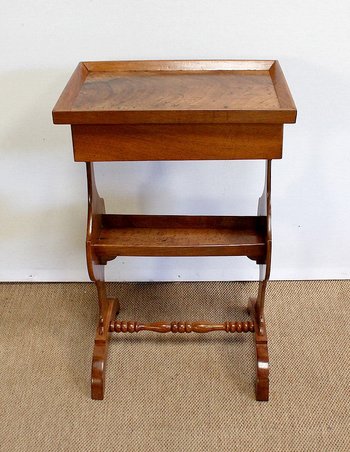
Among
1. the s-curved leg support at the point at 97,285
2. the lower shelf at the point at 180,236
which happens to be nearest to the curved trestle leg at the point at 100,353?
the s-curved leg support at the point at 97,285

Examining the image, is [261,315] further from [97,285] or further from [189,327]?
[97,285]

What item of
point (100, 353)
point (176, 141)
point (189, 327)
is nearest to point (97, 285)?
point (100, 353)

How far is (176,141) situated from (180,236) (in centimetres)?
46

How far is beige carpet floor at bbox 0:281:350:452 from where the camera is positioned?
5.91 ft

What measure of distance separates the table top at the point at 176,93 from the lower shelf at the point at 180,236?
44 centimetres

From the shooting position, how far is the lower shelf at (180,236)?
182 cm

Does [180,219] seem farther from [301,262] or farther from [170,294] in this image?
[301,262]

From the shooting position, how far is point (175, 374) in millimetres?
2012

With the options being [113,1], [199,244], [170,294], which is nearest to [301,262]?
[170,294]

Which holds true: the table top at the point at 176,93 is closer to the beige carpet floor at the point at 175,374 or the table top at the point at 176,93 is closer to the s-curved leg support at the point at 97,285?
the s-curved leg support at the point at 97,285

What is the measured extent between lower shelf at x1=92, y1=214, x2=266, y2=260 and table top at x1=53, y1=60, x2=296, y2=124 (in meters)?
0.44

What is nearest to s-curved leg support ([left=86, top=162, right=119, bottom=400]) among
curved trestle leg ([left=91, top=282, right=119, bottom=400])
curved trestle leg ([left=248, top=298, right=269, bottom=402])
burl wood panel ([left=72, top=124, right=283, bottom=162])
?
curved trestle leg ([left=91, top=282, right=119, bottom=400])

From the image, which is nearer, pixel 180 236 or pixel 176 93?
pixel 176 93

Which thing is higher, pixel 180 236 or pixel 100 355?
pixel 180 236
